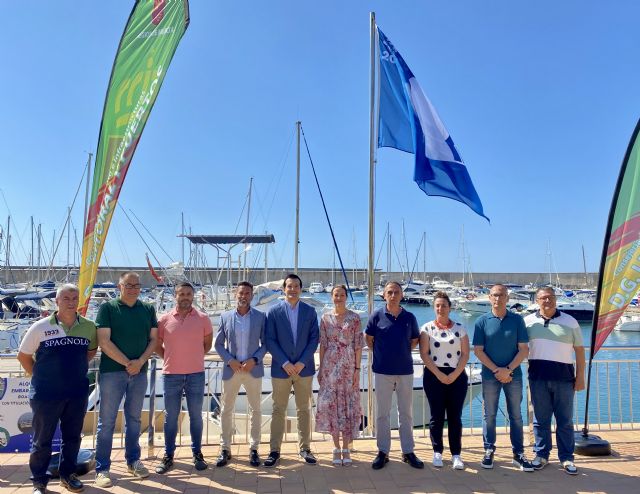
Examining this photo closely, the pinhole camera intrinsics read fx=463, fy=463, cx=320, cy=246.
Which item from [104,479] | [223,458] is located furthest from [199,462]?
[104,479]

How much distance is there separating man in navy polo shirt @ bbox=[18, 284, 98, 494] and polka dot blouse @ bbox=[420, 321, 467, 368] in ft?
10.9

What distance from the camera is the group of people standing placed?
4441mm

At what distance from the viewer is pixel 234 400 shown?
187 inches

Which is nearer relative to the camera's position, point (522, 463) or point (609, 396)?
point (522, 463)

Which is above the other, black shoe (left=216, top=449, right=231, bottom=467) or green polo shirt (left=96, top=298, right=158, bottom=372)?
green polo shirt (left=96, top=298, right=158, bottom=372)

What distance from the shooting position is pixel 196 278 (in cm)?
2920

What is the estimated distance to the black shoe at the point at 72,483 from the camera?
408 cm

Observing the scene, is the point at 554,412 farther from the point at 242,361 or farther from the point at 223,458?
the point at 223,458

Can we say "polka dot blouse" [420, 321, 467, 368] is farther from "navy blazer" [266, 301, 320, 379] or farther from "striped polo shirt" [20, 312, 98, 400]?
"striped polo shirt" [20, 312, 98, 400]

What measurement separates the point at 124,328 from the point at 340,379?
218 cm

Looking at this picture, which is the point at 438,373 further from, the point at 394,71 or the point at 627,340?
the point at 627,340

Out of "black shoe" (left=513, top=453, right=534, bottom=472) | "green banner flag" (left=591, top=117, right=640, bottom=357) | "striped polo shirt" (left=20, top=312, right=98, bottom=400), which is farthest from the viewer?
"green banner flag" (left=591, top=117, right=640, bottom=357)

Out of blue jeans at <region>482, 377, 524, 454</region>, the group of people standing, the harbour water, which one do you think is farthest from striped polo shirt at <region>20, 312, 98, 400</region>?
the harbour water

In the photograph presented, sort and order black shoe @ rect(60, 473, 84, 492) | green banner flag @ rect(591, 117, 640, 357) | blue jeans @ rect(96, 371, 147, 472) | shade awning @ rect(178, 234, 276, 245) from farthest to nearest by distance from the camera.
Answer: shade awning @ rect(178, 234, 276, 245), green banner flag @ rect(591, 117, 640, 357), blue jeans @ rect(96, 371, 147, 472), black shoe @ rect(60, 473, 84, 492)
